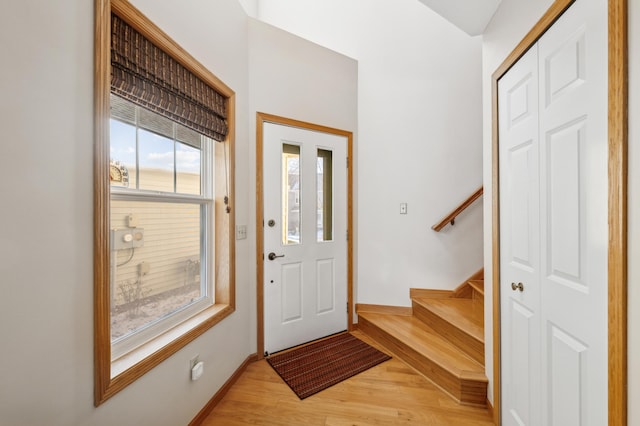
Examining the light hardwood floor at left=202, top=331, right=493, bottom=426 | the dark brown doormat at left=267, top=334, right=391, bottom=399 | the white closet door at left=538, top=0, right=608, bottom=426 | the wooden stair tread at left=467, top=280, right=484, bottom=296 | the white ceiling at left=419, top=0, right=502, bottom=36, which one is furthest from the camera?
the wooden stair tread at left=467, top=280, right=484, bottom=296

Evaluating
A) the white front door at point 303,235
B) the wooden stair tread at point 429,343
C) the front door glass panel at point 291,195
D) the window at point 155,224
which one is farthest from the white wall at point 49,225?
the wooden stair tread at point 429,343

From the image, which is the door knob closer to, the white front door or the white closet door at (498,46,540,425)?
the white front door

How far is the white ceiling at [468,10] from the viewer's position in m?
1.58

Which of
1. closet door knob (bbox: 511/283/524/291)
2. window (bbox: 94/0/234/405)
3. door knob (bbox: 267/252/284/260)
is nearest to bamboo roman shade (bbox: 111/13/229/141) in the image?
window (bbox: 94/0/234/405)

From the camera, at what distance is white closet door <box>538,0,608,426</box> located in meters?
0.91

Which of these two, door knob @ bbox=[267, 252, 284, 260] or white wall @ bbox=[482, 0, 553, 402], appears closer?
white wall @ bbox=[482, 0, 553, 402]

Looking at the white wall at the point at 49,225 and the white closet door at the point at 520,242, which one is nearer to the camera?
the white wall at the point at 49,225

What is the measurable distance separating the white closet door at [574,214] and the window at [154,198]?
170 centimetres

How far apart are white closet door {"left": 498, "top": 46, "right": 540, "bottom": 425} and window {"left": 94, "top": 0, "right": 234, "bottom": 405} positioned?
5.67ft

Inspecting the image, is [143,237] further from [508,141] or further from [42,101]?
[508,141]

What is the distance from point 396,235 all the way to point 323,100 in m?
1.57

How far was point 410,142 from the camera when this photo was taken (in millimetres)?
3004

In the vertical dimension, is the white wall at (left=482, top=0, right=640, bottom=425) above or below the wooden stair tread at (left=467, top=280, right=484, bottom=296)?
above
